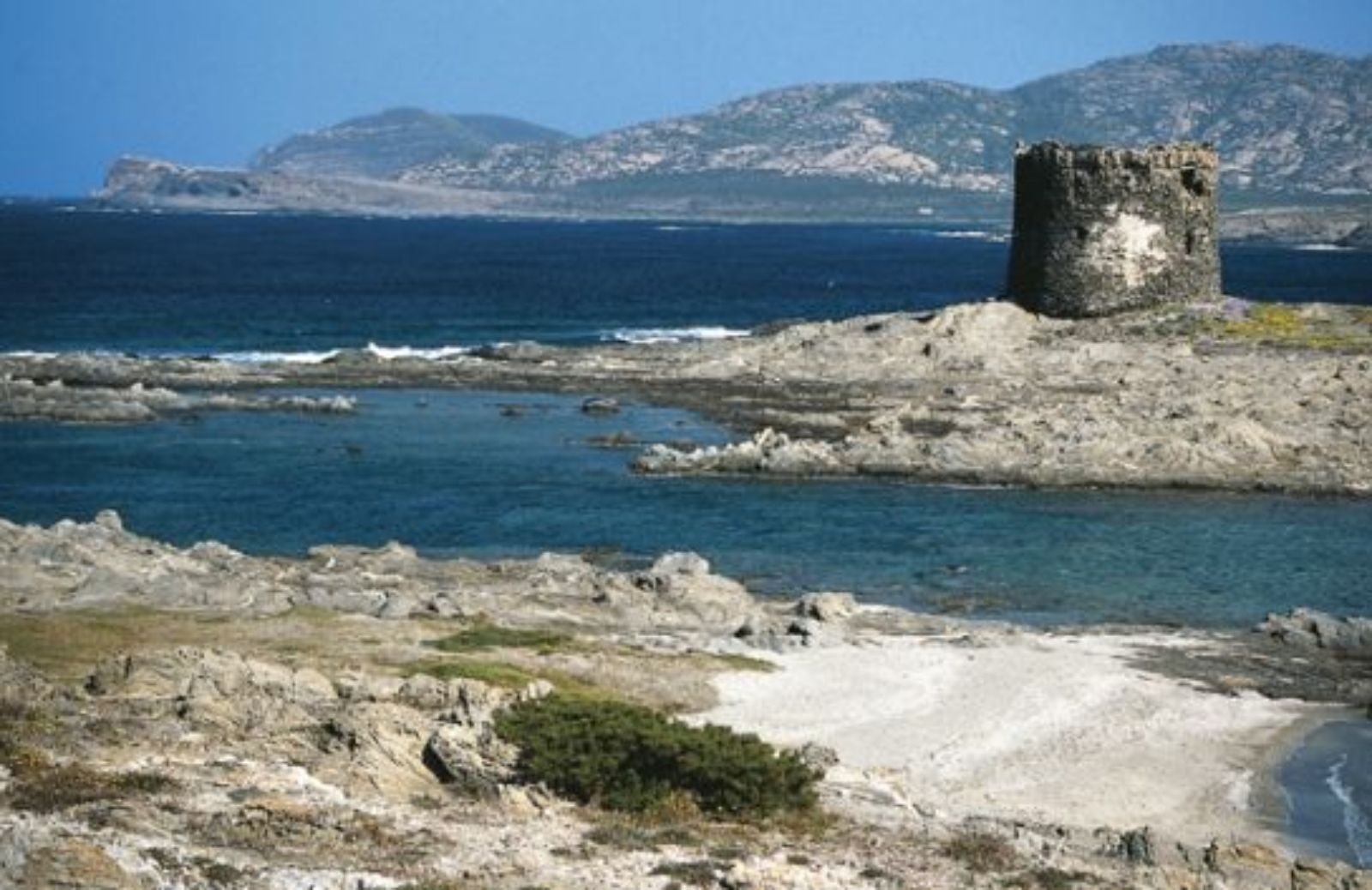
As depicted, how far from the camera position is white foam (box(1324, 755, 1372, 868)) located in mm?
22016

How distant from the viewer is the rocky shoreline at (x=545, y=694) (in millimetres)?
18234

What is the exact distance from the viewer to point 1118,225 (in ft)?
211

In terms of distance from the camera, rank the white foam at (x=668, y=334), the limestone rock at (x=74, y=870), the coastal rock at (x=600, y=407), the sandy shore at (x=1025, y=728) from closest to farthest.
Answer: the limestone rock at (x=74, y=870)
the sandy shore at (x=1025, y=728)
the coastal rock at (x=600, y=407)
the white foam at (x=668, y=334)

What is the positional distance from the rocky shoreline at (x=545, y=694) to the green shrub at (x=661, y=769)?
1.05 feet

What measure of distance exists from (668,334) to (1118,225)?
79.0ft

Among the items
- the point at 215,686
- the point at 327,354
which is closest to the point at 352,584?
the point at 215,686

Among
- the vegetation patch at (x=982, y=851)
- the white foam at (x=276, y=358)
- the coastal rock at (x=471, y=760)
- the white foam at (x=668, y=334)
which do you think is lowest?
the white foam at (x=276, y=358)

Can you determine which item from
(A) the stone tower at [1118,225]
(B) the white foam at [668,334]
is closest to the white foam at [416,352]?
(B) the white foam at [668,334]

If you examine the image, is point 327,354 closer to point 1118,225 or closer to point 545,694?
point 1118,225

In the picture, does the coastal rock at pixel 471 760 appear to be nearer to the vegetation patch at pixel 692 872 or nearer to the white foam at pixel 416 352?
the vegetation patch at pixel 692 872

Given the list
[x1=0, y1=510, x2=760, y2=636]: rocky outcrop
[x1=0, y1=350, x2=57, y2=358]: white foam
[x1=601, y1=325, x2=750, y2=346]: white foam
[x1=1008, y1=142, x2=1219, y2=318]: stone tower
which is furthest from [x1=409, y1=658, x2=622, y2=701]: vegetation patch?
[x1=601, y1=325, x2=750, y2=346]: white foam

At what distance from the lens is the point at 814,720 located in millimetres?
26297

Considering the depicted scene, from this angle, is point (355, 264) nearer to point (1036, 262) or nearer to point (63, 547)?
point (1036, 262)

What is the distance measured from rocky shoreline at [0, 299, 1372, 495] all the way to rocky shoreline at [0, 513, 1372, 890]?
1383cm
